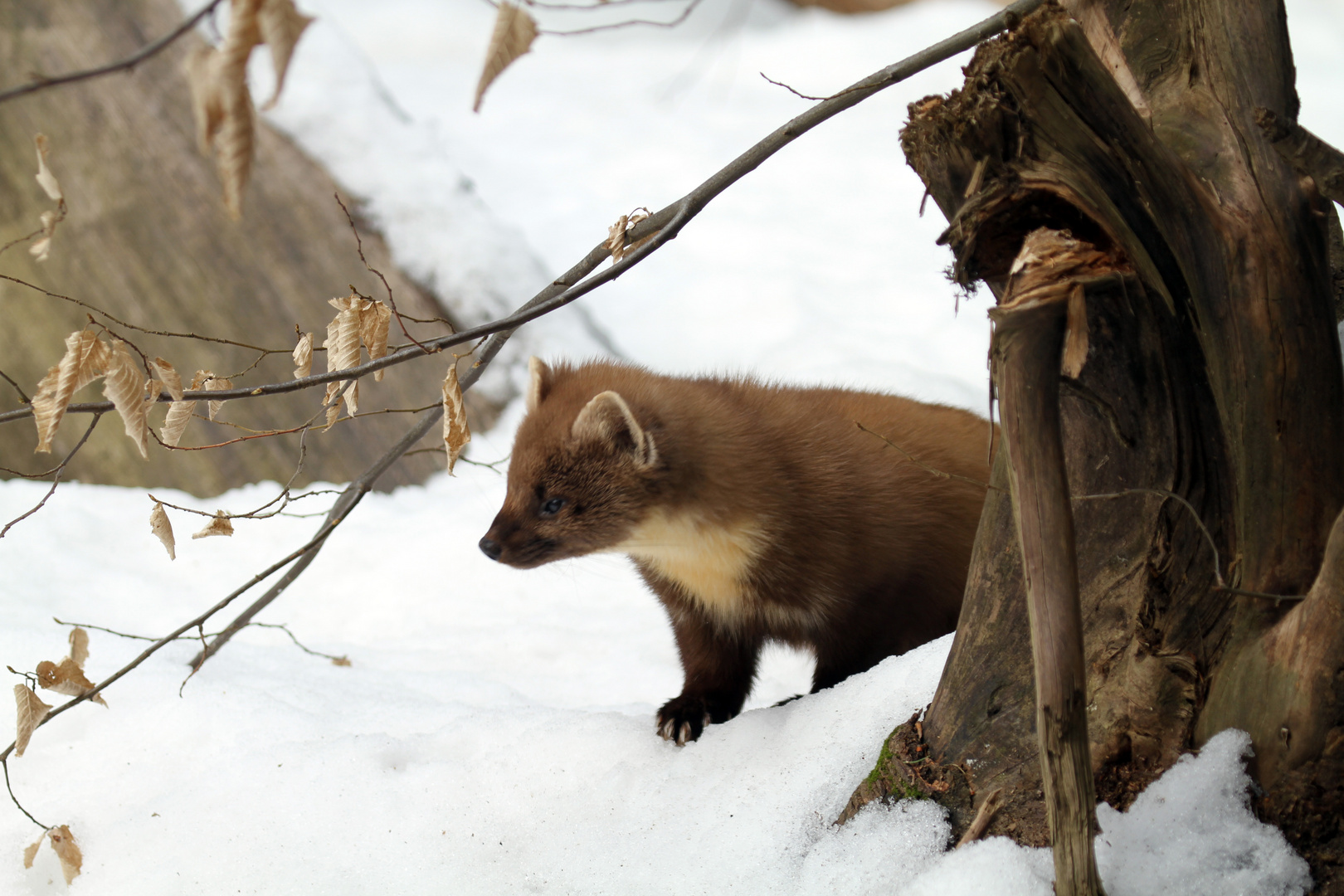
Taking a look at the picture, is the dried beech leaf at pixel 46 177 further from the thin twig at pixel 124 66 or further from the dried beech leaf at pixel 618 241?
the dried beech leaf at pixel 618 241

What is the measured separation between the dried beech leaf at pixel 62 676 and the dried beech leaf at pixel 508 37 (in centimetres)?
163

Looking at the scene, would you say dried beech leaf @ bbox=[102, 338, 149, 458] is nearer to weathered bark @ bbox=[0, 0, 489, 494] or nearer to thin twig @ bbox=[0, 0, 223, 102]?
thin twig @ bbox=[0, 0, 223, 102]

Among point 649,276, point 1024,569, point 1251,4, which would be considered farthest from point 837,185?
point 1024,569

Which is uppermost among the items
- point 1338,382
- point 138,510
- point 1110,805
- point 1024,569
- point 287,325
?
point 1338,382

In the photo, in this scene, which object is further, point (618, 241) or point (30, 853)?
point (30, 853)

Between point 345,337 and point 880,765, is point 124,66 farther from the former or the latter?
point 880,765

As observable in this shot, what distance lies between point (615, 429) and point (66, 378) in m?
1.50

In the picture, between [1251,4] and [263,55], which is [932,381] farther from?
[263,55]

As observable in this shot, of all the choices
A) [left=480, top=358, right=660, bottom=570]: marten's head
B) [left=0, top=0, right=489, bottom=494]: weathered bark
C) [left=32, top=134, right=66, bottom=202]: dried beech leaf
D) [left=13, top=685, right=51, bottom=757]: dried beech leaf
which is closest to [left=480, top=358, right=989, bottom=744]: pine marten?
[left=480, top=358, right=660, bottom=570]: marten's head

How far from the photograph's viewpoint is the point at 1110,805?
1.70 meters

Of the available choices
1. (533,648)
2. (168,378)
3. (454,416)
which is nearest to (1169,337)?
(454,416)

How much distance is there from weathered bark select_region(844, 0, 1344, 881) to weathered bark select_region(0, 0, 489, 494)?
14.2 feet

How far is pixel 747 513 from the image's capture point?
9.41ft

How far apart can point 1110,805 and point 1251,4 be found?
1.39 m
